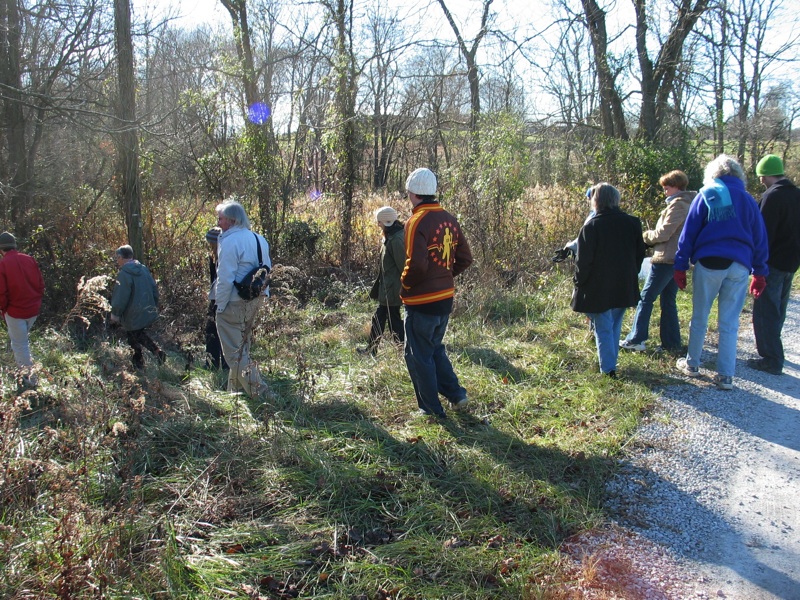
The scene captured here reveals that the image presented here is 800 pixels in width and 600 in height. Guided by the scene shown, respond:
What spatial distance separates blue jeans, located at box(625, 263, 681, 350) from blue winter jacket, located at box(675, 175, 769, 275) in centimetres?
86

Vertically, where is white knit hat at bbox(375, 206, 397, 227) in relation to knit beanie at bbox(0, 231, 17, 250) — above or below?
above

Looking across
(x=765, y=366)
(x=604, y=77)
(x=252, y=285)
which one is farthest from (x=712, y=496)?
(x=604, y=77)

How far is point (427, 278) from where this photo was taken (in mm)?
4355

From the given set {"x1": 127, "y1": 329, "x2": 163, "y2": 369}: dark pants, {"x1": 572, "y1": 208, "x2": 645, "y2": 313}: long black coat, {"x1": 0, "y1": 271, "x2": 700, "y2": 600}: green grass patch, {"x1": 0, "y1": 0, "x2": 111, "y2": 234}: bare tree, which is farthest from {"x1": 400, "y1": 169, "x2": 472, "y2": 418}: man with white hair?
{"x1": 0, "y1": 0, "x2": 111, "y2": 234}: bare tree

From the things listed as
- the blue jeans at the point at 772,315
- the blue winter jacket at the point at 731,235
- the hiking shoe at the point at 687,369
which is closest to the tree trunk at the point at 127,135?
the blue winter jacket at the point at 731,235

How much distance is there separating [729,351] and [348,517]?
3.68 m

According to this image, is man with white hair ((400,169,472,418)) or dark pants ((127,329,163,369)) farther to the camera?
dark pants ((127,329,163,369))

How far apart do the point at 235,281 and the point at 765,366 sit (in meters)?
5.06

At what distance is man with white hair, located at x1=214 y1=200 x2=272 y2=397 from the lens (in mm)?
5152

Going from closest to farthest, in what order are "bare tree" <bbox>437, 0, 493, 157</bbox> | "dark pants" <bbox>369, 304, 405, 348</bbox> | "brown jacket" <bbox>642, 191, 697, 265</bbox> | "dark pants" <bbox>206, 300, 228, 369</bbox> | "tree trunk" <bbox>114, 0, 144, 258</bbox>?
"brown jacket" <bbox>642, 191, 697, 265</bbox>, "dark pants" <bbox>206, 300, 228, 369</bbox>, "dark pants" <bbox>369, 304, 405, 348</bbox>, "tree trunk" <bbox>114, 0, 144, 258</bbox>, "bare tree" <bbox>437, 0, 493, 157</bbox>

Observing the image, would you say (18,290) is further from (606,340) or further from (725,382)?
(725,382)

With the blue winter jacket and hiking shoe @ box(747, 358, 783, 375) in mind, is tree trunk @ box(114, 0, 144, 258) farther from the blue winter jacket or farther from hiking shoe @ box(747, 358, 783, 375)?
hiking shoe @ box(747, 358, 783, 375)

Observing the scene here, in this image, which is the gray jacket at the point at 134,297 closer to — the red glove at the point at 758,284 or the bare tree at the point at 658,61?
the red glove at the point at 758,284

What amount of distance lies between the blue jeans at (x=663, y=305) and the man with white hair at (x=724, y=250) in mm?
784
